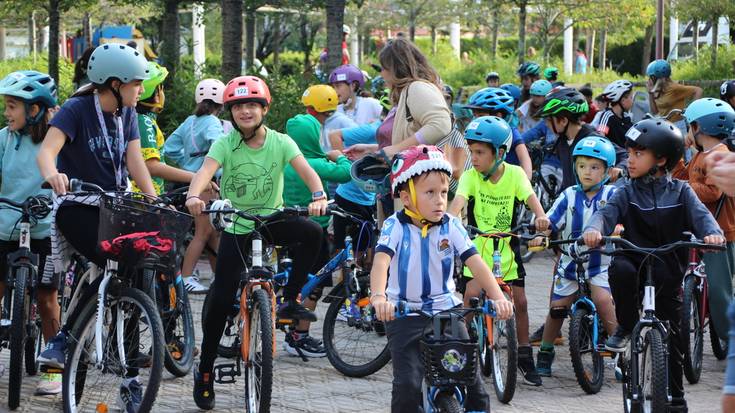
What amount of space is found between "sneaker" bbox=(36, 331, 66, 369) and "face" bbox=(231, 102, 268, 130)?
1594 millimetres

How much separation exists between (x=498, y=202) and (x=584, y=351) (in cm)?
115

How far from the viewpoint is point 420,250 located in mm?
5555

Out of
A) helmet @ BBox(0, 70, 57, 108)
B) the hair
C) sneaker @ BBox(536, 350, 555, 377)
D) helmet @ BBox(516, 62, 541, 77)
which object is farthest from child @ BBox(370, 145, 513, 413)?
helmet @ BBox(516, 62, 541, 77)

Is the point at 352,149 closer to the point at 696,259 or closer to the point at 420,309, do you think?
the point at 696,259

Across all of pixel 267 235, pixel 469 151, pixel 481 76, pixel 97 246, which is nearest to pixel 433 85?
pixel 469 151

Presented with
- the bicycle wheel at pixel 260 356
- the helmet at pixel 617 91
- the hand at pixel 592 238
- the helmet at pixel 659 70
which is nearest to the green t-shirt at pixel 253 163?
the bicycle wheel at pixel 260 356

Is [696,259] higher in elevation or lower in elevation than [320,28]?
lower

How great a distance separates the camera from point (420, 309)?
5.50 metres

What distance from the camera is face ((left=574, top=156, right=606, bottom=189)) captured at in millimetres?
8102

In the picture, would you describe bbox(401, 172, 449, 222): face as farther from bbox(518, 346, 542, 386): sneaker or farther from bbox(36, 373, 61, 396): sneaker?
bbox(36, 373, 61, 396): sneaker

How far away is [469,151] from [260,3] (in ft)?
50.1

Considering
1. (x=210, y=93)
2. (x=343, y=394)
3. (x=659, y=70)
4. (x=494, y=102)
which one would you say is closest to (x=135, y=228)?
(x=343, y=394)

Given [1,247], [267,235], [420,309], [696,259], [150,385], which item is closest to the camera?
[420,309]

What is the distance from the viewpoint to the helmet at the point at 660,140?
673cm
